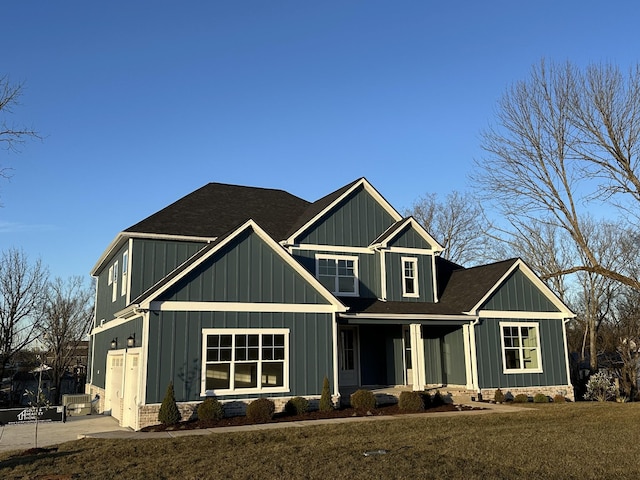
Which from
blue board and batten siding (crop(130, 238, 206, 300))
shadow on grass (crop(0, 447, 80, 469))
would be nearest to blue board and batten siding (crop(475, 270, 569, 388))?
blue board and batten siding (crop(130, 238, 206, 300))

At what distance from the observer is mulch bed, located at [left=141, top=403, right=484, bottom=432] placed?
14.3 metres

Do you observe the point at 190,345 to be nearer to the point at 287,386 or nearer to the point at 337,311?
the point at 287,386

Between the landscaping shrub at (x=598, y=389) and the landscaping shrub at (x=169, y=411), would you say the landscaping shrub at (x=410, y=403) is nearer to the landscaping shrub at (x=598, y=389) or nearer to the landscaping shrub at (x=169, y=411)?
the landscaping shrub at (x=169, y=411)

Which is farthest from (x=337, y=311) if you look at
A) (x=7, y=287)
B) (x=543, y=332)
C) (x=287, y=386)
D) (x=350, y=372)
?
(x=7, y=287)

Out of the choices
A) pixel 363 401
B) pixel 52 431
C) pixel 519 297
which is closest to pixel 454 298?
pixel 519 297

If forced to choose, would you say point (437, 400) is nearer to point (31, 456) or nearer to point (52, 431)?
point (52, 431)

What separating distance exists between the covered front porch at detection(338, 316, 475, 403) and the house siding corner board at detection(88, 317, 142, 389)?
7.55 meters

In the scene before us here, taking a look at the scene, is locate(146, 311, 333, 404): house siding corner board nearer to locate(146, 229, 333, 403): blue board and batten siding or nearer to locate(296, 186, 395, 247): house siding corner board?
locate(146, 229, 333, 403): blue board and batten siding

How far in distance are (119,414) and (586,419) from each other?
14016 mm

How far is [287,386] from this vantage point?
16.5 meters

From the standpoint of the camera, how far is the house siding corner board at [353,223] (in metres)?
20.9

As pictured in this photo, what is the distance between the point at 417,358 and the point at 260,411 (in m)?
6.72

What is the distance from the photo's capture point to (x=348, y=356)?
21250 mm

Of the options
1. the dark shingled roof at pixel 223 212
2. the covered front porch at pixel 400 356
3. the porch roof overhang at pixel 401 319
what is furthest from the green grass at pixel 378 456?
the dark shingled roof at pixel 223 212
